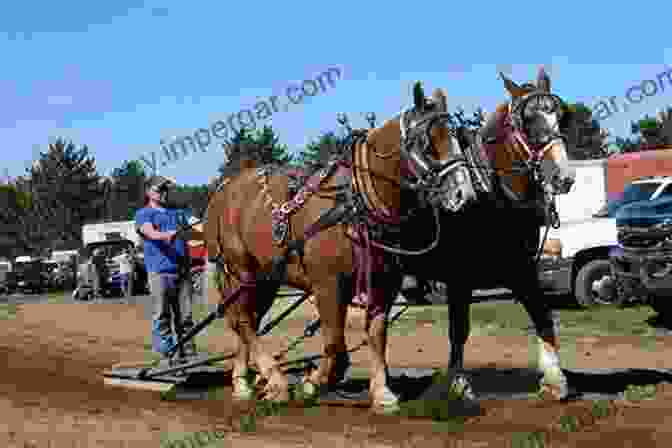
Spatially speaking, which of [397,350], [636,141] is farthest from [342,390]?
[636,141]

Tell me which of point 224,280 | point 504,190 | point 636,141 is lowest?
point 224,280

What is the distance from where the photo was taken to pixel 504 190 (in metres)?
8.27

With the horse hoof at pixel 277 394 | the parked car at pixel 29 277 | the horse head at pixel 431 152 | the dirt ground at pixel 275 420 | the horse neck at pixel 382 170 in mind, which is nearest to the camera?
the dirt ground at pixel 275 420

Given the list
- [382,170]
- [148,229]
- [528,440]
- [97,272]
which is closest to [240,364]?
[148,229]

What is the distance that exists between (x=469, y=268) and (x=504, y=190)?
85 cm

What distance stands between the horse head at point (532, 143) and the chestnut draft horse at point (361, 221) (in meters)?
0.65

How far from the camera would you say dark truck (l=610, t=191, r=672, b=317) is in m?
13.6

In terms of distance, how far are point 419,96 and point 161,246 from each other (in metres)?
4.03

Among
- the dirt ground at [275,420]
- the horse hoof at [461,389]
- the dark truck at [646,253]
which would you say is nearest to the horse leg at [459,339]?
the horse hoof at [461,389]

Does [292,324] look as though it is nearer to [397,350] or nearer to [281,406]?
[397,350]

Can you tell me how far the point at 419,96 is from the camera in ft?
25.9

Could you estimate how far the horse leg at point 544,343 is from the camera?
27.3 ft

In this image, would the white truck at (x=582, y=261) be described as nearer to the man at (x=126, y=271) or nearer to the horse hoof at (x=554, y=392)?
the horse hoof at (x=554, y=392)

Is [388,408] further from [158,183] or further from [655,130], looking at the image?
[655,130]
